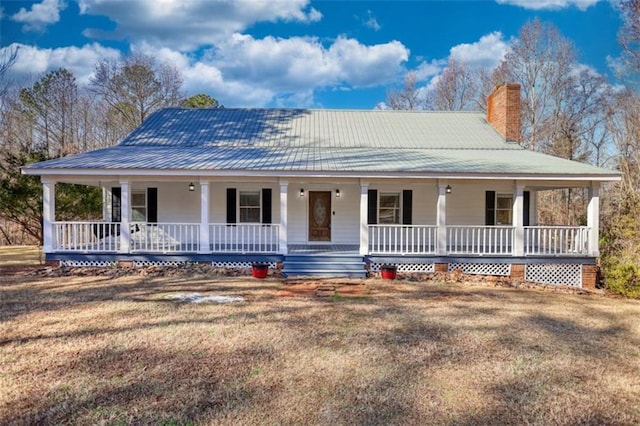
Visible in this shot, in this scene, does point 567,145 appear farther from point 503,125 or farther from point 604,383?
point 604,383

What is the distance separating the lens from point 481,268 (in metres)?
11.8

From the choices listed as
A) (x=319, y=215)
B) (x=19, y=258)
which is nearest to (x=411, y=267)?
(x=319, y=215)

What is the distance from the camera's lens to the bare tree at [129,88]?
29.3 metres

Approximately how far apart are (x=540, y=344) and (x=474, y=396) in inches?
94.6

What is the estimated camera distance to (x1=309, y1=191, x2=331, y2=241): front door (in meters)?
14.0

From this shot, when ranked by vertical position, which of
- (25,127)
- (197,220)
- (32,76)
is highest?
(32,76)

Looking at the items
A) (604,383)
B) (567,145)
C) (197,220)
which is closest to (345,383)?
(604,383)

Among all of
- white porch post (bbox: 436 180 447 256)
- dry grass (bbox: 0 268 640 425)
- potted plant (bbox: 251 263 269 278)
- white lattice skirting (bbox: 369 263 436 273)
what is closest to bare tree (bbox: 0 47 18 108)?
dry grass (bbox: 0 268 640 425)

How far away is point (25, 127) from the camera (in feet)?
88.1

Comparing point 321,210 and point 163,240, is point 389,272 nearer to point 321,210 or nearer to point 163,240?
point 321,210

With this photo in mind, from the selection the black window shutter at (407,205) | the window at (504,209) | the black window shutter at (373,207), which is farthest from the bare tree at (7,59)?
the window at (504,209)

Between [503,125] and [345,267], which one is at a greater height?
[503,125]

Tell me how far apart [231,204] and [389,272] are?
5.88 metres

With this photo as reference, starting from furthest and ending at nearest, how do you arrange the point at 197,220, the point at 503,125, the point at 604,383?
1. the point at 503,125
2. the point at 197,220
3. the point at 604,383
